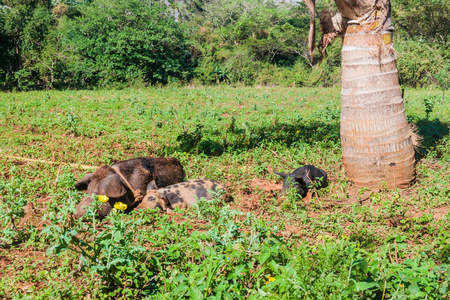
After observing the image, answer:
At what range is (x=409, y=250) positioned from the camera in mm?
3314

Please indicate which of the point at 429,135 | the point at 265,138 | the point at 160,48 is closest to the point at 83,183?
the point at 265,138

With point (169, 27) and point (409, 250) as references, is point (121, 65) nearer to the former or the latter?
point (169, 27)

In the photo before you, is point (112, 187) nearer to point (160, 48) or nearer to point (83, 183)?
point (83, 183)

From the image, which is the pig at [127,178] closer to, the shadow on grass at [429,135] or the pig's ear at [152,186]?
the pig's ear at [152,186]

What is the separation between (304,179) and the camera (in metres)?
4.71

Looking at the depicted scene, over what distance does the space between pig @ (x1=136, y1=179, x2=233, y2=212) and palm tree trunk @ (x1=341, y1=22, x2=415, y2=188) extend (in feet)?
6.29

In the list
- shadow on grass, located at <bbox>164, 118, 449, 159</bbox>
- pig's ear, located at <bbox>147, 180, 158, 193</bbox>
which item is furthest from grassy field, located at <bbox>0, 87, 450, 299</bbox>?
pig's ear, located at <bbox>147, 180, 158, 193</bbox>

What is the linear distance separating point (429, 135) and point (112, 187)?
5742mm

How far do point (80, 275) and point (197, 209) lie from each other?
5.05 feet

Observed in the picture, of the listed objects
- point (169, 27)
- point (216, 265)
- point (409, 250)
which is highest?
point (169, 27)

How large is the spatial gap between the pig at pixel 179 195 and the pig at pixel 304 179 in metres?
0.81

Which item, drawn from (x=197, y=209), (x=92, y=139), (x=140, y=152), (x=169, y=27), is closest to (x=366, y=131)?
(x=197, y=209)

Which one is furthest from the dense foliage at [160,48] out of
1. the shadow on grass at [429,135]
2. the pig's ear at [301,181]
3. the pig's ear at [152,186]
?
the pig's ear at [152,186]

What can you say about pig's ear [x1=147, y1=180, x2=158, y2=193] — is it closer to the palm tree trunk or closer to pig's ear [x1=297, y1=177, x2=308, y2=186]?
pig's ear [x1=297, y1=177, x2=308, y2=186]
